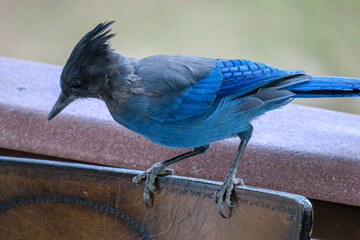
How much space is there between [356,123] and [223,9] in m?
3.02

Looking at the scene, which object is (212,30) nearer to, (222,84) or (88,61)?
(222,84)

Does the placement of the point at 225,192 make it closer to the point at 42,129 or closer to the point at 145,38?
the point at 42,129

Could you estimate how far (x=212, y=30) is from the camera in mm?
5273

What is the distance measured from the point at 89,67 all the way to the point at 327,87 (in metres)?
0.74

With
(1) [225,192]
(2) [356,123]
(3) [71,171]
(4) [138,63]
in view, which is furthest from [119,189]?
Answer: (2) [356,123]

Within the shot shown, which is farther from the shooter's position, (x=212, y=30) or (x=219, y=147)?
(x=212, y=30)

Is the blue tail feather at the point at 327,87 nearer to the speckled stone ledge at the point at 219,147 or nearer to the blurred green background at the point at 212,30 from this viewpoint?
the speckled stone ledge at the point at 219,147

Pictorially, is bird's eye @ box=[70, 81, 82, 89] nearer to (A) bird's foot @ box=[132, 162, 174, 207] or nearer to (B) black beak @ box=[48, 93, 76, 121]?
(B) black beak @ box=[48, 93, 76, 121]

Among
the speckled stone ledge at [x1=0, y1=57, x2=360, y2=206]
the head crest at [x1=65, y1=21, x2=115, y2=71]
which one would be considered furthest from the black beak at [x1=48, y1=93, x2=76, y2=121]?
the speckled stone ledge at [x1=0, y1=57, x2=360, y2=206]

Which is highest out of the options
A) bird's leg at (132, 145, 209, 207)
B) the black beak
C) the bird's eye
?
the bird's eye

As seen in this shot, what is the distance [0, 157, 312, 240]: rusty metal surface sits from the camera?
158cm

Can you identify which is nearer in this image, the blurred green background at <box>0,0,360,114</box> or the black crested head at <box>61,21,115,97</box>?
the black crested head at <box>61,21,115,97</box>

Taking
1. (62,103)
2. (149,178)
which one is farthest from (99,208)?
(62,103)

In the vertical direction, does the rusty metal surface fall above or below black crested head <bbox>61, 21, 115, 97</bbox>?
below
